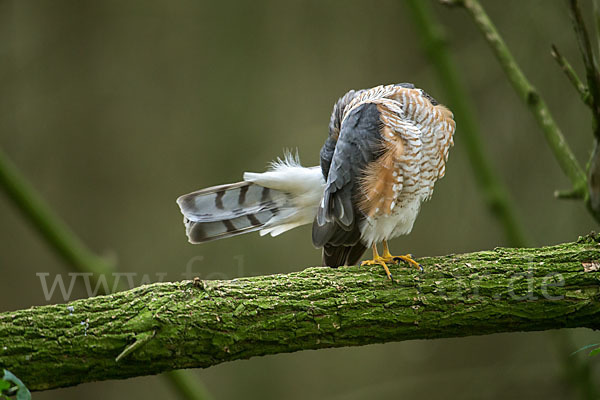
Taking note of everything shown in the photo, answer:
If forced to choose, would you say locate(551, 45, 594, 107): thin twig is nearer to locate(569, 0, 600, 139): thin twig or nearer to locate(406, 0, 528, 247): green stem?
locate(569, 0, 600, 139): thin twig

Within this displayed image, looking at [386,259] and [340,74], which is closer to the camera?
[386,259]

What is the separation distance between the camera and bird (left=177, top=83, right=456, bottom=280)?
98.0 inches

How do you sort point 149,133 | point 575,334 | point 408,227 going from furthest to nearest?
1. point 149,133
2. point 575,334
3. point 408,227

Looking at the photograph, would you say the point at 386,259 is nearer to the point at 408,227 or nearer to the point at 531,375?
the point at 408,227

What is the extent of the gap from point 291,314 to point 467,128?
6.14 feet

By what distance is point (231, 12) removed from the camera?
5.20 m

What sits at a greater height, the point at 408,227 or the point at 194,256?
the point at 408,227

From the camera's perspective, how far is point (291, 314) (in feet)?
6.51

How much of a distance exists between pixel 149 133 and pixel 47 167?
862 millimetres


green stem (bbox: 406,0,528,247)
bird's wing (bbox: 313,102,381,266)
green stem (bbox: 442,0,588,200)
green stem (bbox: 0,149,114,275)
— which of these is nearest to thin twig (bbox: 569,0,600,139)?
green stem (bbox: 442,0,588,200)

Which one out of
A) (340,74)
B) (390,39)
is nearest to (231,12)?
(340,74)

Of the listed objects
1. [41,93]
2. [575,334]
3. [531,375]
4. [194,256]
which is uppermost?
[41,93]

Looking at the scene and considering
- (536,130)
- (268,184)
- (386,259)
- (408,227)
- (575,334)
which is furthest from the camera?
(536,130)

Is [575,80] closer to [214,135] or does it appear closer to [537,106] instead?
[537,106]
